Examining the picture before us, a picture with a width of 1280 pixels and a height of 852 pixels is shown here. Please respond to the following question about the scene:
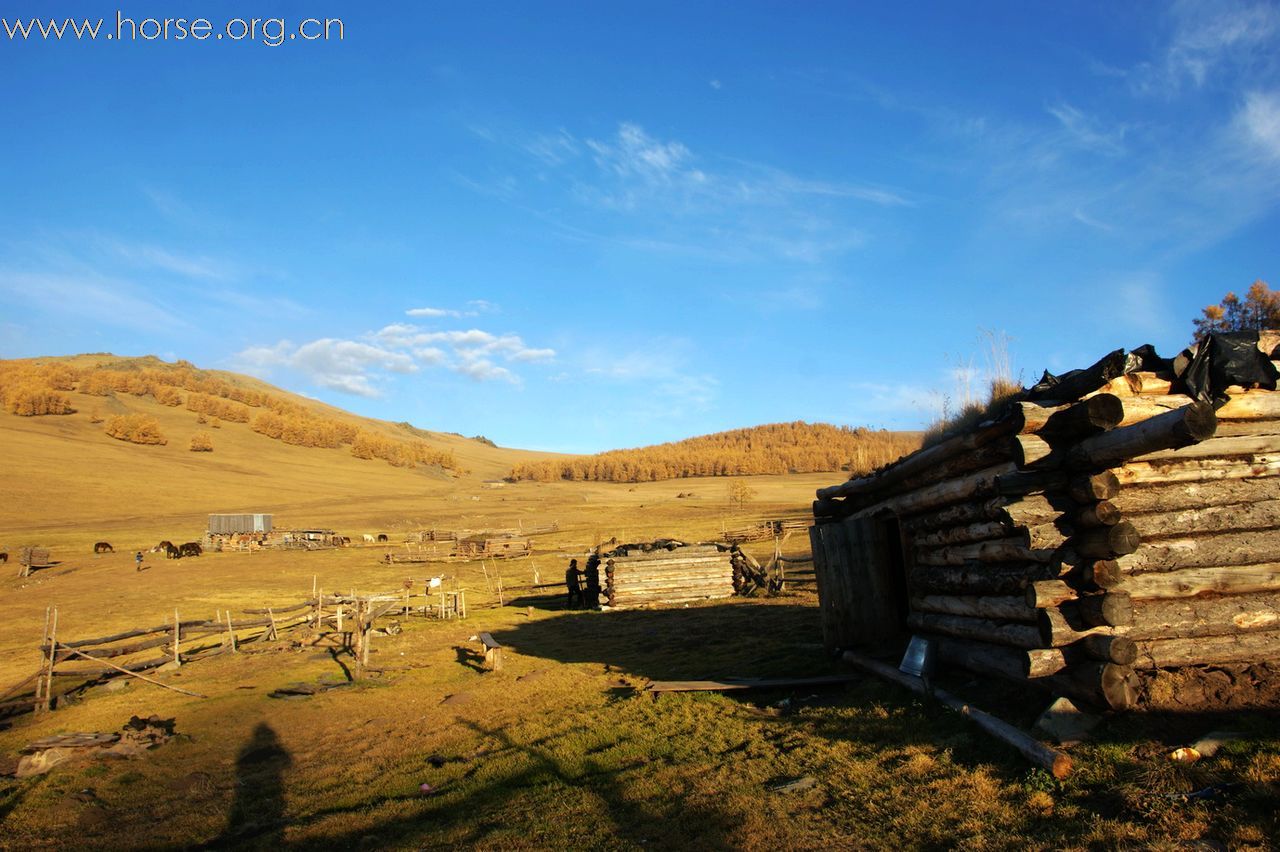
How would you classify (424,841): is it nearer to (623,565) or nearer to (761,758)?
(761,758)

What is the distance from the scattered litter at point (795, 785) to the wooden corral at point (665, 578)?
1732 centimetres

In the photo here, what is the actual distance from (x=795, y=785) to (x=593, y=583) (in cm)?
1948

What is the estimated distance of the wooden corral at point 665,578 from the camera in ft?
79.6

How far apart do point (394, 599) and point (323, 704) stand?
9466mm

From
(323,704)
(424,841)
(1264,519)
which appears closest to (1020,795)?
(1264,519)

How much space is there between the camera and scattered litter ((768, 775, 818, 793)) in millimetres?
6848

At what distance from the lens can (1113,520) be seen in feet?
22.1

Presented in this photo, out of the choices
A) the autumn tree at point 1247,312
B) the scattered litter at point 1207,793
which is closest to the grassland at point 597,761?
the scattered litter at point 1207,793

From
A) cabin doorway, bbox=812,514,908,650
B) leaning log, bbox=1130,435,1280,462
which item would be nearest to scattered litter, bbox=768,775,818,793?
leaning log, bbox=1130,435,1280,462

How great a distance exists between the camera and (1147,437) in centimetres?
609

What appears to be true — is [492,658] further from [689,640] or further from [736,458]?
[736,458]

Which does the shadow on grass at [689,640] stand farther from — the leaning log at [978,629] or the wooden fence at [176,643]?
the wooden fence at [176,643]

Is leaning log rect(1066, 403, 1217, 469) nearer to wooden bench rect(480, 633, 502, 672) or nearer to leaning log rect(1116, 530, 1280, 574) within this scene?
leaning log rect(1116, 530, 1280, 574)

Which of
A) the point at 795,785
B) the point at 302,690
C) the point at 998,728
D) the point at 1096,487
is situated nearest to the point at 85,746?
the point at 302,690
